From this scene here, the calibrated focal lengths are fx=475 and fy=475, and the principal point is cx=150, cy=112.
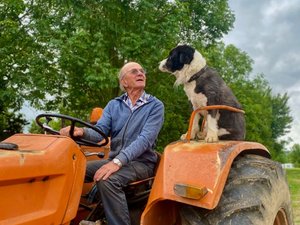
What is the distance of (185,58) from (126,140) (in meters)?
1.57

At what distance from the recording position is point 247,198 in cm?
275

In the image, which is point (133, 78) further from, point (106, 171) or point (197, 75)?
point (197, 75)

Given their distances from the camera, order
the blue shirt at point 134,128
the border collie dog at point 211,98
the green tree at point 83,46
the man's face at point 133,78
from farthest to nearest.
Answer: the green tree at point 83,46
the border collie dog at point 211,98
the man's face at point 133,78
the blue shirt at point 134,128

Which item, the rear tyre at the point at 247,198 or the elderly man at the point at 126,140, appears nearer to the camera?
the rear tyre at the point at 247,198

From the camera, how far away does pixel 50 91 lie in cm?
1593

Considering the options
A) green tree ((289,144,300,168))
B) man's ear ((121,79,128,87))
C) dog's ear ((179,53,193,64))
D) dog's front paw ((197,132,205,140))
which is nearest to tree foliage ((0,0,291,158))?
dog's ear ((179,53,193,64))

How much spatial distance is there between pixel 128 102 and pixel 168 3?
1304 centimetres

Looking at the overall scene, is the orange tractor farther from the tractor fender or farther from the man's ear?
the man's ear

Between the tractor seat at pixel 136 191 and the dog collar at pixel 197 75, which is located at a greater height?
the dog collar at pixel 197 75

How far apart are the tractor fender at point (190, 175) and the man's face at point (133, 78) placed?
0.75m

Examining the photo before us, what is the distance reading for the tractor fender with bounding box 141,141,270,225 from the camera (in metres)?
2.68

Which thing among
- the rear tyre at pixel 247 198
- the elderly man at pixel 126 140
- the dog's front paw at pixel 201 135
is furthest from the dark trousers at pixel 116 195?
the dog's front paw at pixel 201 135

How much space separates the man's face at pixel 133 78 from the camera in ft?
11.9

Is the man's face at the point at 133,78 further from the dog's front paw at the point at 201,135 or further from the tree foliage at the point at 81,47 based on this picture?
the tree foliage at the point at 81,47
